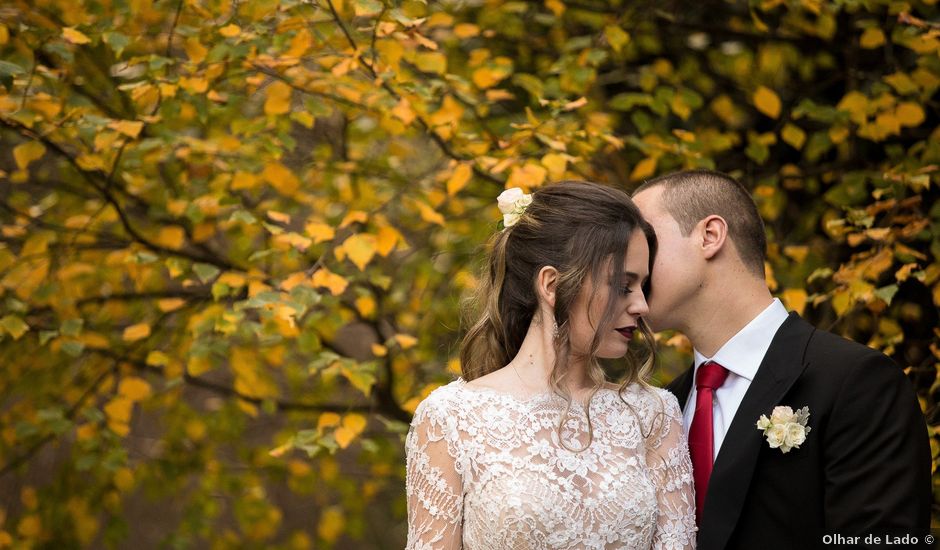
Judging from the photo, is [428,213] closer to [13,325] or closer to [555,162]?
[555,162]

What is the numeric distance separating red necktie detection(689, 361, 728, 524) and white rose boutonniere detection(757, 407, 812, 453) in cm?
22

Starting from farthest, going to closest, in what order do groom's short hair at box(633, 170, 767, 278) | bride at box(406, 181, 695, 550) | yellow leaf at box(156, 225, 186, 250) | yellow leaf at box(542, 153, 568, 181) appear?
1. yellow leaf at box(156, 225, 186, 250)
2. yellow leaf at box(542, 153, 568, 181)
3. groom's short hair at box(633, 170, 767, 278)
4. bride at box(406, 181, 695, 550)

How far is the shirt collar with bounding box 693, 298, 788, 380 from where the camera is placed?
2.71 metres

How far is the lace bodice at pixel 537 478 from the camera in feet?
8.01

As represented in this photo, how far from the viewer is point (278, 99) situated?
12.3 ft

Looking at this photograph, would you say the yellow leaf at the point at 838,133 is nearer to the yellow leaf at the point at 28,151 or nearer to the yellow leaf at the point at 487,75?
the yellow leaf at the point at 487,75

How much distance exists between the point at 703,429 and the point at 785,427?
1.00 ft

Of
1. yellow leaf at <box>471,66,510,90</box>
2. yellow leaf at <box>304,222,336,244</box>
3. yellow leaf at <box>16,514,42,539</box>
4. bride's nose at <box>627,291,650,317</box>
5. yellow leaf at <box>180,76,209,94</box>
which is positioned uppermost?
bride's nose at <box>627,291,650,317</box>

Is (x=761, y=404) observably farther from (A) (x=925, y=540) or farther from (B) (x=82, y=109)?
(B) (x=82, y=109)

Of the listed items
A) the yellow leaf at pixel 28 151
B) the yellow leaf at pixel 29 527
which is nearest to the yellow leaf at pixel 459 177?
the yellow leaf at pixel 28 151

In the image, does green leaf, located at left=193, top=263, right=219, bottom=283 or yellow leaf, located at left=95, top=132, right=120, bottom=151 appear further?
green leaf, located at left=193, top=263, right=219, bottom=283

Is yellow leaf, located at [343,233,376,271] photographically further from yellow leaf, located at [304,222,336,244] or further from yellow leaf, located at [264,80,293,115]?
yellow leaf, located at [264,80,293,115]

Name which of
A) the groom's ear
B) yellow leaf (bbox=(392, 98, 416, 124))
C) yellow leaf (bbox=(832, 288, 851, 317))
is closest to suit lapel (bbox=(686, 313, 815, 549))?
the groom's ear

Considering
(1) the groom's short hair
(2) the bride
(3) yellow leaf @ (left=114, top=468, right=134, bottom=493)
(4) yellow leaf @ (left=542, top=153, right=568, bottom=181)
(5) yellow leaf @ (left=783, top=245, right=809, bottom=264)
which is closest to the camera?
(2) the bride
